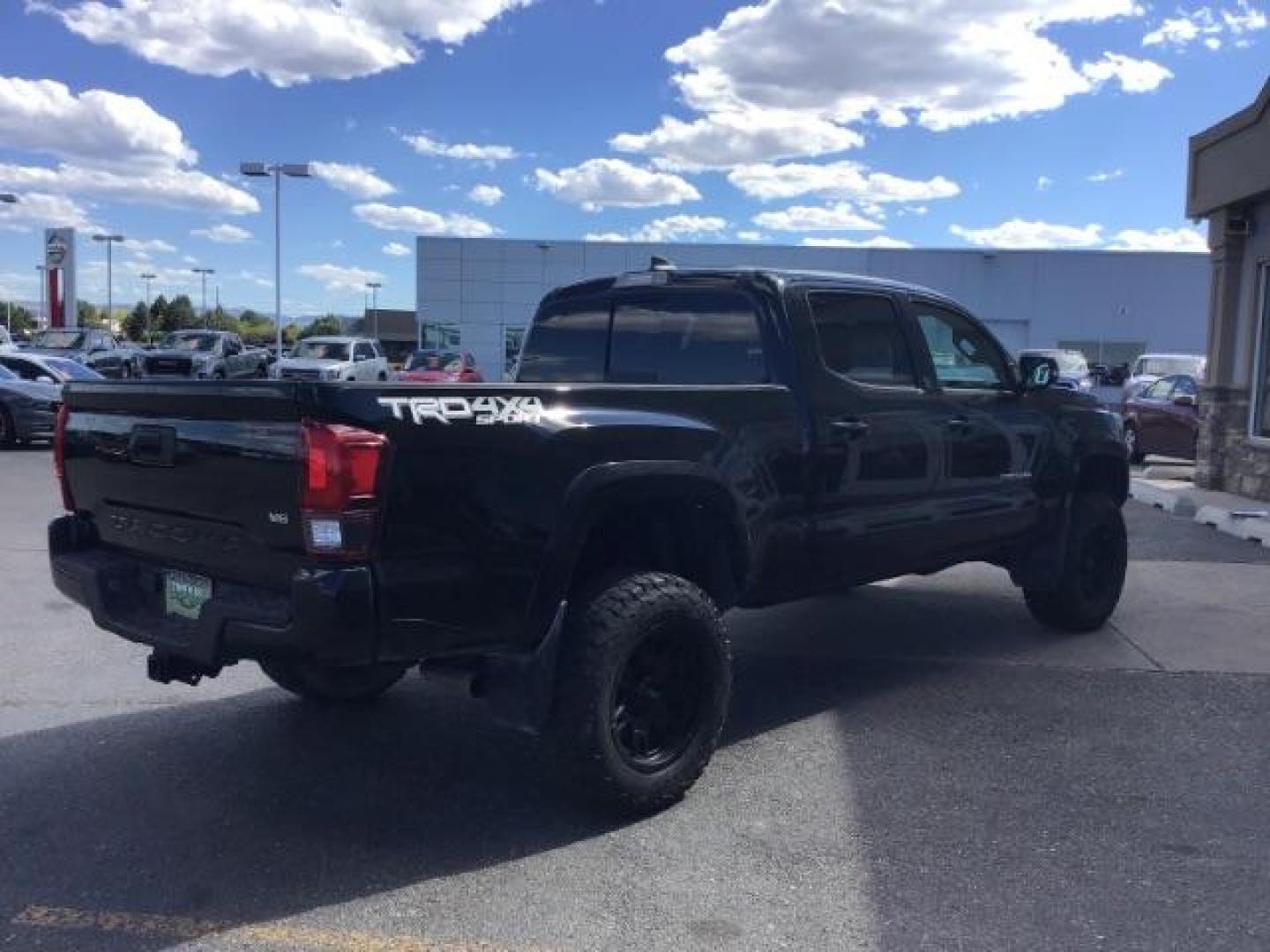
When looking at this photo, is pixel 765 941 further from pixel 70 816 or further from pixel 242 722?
pixel 242 722

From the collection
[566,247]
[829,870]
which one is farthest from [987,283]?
[829,870]

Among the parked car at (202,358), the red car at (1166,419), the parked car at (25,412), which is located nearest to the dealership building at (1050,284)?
the parked car at (202,358)

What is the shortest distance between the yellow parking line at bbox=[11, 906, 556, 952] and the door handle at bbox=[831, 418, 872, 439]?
2.65 meters

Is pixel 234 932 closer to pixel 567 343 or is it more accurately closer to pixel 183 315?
pixel 567 343

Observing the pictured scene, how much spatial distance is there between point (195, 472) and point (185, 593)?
0.44 metres

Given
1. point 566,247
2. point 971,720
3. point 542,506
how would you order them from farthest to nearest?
point 566,247
point 971,720
point 542,506

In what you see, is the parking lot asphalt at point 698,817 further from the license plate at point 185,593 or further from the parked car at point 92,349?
the parked car at point 92,349

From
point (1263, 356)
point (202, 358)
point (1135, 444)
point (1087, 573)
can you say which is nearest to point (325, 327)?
point (202, 358)

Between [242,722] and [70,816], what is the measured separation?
3.65 ft

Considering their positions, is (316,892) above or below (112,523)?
below

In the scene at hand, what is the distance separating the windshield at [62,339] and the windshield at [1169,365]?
92.8ft

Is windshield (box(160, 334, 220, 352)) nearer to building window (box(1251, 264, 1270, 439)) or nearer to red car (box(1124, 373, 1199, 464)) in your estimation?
red car (box(1124, 373, 1199, 464))

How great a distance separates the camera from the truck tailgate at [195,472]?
3.56 m

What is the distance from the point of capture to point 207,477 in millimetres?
3822
